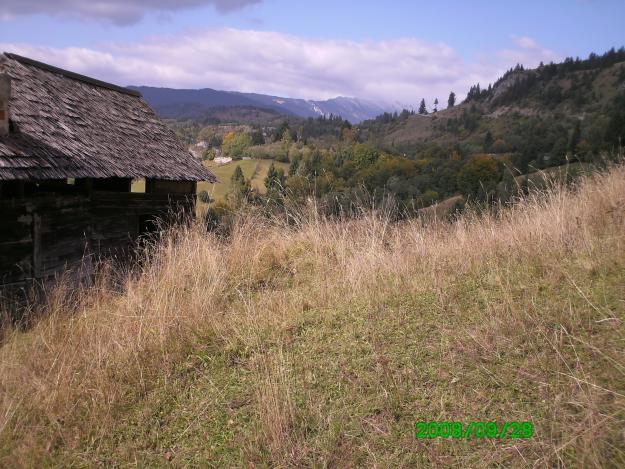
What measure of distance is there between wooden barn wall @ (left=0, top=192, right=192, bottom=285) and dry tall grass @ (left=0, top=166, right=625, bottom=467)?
2125mm

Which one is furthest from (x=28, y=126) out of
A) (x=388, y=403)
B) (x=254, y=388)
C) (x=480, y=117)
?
(x=480, y=117)

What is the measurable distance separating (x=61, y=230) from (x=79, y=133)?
1789 mm

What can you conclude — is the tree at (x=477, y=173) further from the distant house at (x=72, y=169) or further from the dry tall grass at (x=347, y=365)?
the dry tall grass at (x=347, y=365)

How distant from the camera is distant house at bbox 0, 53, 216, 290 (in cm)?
588

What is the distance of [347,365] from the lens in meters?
2.83

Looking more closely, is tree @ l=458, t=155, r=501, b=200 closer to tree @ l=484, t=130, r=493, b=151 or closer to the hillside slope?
the hillside slope

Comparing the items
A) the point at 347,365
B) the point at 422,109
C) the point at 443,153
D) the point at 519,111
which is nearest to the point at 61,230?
the point at 347,365

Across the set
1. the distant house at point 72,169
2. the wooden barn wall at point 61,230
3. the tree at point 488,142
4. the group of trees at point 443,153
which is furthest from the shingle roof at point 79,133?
the tree at point 488,142

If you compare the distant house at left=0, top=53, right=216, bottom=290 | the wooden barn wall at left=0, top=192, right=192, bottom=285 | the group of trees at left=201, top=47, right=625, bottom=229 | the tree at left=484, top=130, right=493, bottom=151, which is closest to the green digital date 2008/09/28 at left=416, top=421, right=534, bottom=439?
the group of trees at left=201, top=47, right=625, bottom=229

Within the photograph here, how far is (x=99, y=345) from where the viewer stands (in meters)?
3.07

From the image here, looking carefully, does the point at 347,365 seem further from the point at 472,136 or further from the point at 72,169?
the point at 472,136

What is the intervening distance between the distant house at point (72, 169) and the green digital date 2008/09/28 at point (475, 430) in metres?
4.15

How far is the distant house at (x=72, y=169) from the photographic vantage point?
5.88 m

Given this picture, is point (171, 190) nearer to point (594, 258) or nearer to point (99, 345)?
point (99, 345)
